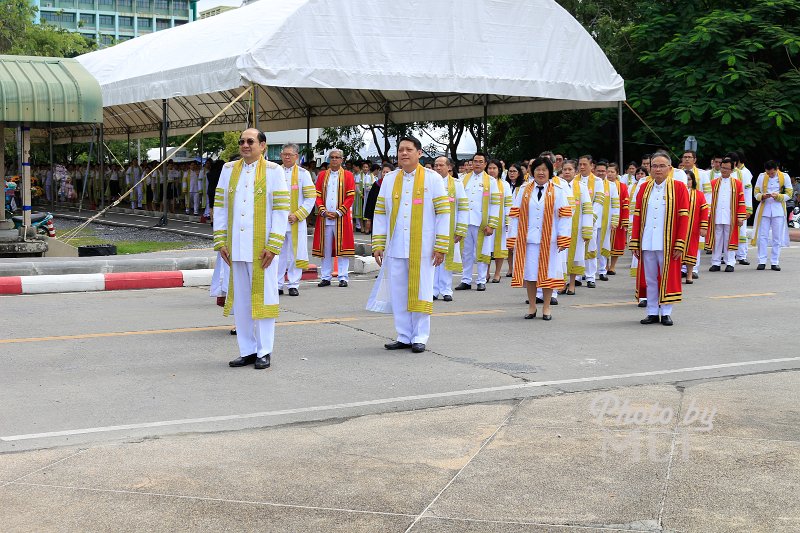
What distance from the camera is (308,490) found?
5.28m

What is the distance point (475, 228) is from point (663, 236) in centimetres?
411

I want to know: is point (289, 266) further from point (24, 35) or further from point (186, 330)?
point (24, 35)

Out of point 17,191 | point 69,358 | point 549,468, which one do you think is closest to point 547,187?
point 69,358

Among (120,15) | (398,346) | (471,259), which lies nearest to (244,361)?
(398,346)

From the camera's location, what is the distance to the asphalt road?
7.02 metres

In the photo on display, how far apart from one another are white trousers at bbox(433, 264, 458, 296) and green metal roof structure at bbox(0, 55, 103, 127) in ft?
30.3

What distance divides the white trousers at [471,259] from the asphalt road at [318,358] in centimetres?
116

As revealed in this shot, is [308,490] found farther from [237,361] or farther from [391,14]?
[391,14]

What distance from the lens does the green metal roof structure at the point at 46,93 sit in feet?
62.5

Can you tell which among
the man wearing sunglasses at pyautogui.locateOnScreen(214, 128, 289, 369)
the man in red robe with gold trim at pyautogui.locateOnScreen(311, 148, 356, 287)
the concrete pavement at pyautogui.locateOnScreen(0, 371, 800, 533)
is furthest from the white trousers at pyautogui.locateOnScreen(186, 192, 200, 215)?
the concrete pavement at pyautogui.locateOnScreen(0, 371, 800, 533)

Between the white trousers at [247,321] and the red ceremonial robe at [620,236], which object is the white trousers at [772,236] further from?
the white trousers at [247,321]

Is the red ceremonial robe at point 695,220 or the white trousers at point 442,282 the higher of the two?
the red ceremonial robe at point 695,220

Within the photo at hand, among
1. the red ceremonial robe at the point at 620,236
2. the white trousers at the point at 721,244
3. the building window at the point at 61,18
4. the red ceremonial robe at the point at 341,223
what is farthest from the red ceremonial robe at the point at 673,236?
the building window at the point at 61,18

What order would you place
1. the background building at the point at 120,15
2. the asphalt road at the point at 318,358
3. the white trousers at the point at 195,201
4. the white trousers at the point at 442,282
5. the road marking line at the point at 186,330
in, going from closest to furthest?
the asphalt road at the point at 318,358
the road marking line at the point at 186,330
the white trousers at the point at 442,282
the white trousers at the point at 195,201
the background building at the point at 120,15
